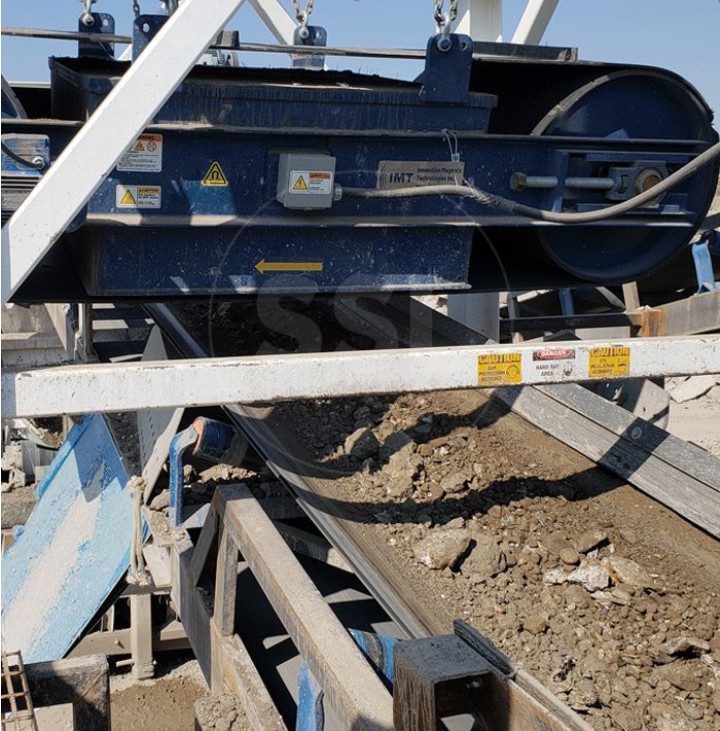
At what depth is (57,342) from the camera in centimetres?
695

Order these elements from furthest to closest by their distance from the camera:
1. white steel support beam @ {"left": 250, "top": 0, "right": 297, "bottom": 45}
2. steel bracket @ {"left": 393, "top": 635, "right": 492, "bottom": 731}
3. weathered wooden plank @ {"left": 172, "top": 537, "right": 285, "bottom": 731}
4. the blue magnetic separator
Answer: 1. white steel support beam @ {"left": 250, "top": 0, "right": 297, "bottom": 45}
2. the blue magnetic separator
3. weathered wooden plank @ {"left": 172, "top": 537, "right": 285, "bottom": 731}
4. steel bracket @ {"left": 393, "top": 635, "right": 492, "bottom": 731}

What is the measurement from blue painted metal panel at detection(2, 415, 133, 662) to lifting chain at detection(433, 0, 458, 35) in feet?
7.89

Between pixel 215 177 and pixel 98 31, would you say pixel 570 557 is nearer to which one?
pixel 215 177

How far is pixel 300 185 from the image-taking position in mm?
2926

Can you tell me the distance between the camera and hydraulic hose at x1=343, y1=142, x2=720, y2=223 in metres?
2.97

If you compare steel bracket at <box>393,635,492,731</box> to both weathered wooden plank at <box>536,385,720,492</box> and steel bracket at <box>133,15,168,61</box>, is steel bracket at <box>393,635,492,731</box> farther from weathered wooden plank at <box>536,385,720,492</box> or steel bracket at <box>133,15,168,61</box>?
steel bracket at <box>133,15,168,61</box>

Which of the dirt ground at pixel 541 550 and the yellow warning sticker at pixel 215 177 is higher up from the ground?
the yellow warning sticker at pixel 215 177

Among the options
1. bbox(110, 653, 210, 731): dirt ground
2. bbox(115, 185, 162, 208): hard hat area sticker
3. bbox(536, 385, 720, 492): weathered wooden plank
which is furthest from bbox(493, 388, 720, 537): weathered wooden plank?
bbox(110, 653, 210, 731): dirt ground

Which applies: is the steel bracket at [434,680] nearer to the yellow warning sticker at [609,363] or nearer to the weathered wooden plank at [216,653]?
the weathered wooden plank at [216,653]

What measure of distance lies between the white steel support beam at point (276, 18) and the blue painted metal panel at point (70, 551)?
2355 mm

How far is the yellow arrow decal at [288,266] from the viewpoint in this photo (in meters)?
3.13

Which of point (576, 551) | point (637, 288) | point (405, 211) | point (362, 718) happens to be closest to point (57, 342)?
point (637, 288)

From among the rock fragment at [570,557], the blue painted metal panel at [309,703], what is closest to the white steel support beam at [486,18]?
the rock fragment at [570,557]

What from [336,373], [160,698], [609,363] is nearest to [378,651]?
[336,373]
